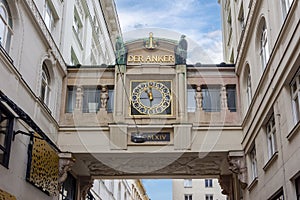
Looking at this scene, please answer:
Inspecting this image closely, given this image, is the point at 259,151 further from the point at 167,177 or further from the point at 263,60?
the point at 167,177

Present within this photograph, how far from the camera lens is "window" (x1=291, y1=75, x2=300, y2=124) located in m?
11.1

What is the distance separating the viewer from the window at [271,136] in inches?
527

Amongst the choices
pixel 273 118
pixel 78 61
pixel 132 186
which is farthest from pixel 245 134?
pixel 132 186

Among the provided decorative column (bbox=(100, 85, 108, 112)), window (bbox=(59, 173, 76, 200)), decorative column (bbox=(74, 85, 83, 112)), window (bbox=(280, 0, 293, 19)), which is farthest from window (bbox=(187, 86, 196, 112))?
window (bbox=(280, 0, 293, 19))

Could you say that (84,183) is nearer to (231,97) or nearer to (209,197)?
(231,97)

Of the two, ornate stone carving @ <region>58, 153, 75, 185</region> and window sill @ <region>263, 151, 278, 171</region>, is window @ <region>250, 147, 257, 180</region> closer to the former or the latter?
window sill @ <region>263, 151, 278, 171</region>

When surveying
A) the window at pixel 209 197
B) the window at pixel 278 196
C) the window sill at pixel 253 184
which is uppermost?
the window at pixel 209 197

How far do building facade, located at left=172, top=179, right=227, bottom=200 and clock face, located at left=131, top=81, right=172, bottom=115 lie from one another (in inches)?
1377

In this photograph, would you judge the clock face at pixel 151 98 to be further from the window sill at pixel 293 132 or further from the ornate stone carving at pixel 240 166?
the window sill at pixel 293 132

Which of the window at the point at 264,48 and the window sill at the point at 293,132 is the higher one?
the window at the point at 264,48

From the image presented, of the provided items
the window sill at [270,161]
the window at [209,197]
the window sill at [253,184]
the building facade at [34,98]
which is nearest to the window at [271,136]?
the window sill at [270,161]

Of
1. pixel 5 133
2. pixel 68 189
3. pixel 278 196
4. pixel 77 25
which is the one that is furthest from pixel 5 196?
pixel 77 25

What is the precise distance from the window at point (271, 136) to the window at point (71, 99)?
7463 millimetres

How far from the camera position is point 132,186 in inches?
1762
